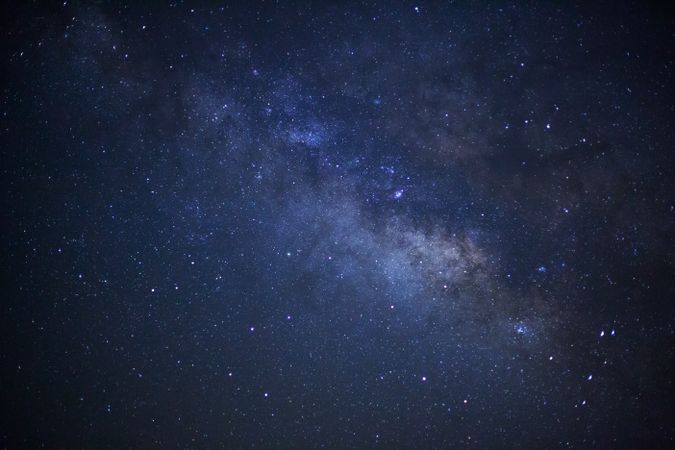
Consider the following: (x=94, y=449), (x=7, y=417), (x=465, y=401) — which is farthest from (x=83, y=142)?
(x=465, y=401)

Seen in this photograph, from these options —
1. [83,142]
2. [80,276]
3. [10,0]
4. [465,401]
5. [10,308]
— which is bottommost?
[465,401]

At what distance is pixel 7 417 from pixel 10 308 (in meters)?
1.48

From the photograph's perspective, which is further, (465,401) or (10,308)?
(465,401)

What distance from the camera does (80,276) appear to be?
3.65m

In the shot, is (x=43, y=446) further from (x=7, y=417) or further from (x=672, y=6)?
(x=672, y=6)

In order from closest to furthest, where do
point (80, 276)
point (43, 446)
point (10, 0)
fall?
1. point (10, 0)
2. point (80, 276)
3. point (43, 446)

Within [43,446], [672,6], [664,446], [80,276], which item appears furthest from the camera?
[664,446]

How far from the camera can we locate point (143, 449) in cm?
404

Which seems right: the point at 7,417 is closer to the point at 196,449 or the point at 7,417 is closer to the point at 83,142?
the point at 196,449

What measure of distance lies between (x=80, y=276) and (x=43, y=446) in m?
2.43

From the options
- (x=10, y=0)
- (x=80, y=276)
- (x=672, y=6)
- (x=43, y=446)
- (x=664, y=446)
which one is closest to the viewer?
(x=10, y=0)

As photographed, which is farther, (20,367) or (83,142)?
(20,367)

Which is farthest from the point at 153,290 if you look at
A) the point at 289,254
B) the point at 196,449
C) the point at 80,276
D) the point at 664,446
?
the point at 664,446

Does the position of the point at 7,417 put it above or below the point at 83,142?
below
